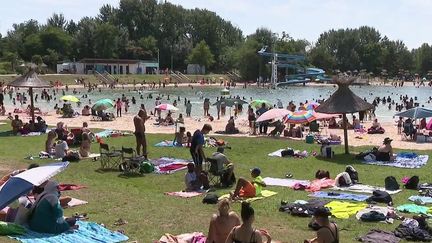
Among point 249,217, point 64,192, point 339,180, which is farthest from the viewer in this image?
point 339,180

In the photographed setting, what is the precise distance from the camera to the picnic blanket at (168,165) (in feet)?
49.8

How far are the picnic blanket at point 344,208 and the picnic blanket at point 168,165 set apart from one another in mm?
5572

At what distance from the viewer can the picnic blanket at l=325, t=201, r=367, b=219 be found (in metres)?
10.1

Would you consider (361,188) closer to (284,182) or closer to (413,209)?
(284,182)

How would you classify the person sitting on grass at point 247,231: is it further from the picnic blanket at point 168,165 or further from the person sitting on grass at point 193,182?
the picnic blanket at point 168,165

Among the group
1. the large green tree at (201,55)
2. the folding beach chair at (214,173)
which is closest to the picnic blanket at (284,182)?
the folding beach chair at (214,173)

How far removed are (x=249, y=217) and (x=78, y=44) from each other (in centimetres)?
10483

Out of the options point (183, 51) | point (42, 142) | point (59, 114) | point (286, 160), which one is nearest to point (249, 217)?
point (286, 160)

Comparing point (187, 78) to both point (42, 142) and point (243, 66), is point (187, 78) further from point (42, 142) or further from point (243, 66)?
point (42, 142)

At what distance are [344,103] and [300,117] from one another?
345 cm

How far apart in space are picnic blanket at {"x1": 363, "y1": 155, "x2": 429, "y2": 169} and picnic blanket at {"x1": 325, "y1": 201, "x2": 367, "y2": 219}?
602cm

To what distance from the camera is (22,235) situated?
832 cm

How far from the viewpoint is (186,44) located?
117 meters

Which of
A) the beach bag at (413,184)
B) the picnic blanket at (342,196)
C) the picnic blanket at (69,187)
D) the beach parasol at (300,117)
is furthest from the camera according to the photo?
the beach parasol at (300,117)
